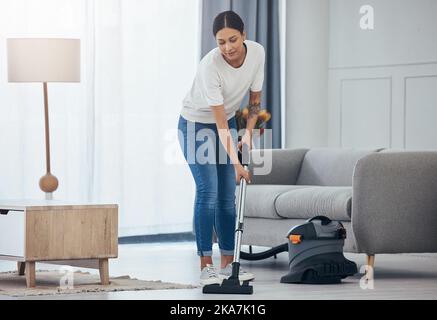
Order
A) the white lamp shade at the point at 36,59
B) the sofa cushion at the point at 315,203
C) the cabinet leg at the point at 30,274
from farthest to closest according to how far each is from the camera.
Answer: the white lamp shade at the point at 36,59 < the sofa cushion at the point at 315,203 < the cabinet leg at the point at 30,274

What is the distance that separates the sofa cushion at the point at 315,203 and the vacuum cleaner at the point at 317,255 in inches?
17.5

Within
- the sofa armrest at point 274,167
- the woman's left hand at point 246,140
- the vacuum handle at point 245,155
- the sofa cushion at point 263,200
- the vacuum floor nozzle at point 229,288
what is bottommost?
the vacuum floor nozzle at point 229,288

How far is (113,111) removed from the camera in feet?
21.6

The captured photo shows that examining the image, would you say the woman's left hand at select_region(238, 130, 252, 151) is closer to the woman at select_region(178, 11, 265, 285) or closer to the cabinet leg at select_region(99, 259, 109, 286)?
the woman at select_region(178, 11, 265, 285)

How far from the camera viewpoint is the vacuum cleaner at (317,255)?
15.3 feet

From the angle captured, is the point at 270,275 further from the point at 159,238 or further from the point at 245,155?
the point at 159,238

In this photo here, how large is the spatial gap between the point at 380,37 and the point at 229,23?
120 inches

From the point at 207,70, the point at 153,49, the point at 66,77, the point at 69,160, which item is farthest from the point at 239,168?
the point at 153,49

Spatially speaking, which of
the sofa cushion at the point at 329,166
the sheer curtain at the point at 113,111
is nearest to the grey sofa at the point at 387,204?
the sofa cushion at the point at 329,166

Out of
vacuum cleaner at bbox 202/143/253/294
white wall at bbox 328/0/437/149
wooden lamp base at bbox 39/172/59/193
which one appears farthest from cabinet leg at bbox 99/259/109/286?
white wall at bbox 328/0/437/149

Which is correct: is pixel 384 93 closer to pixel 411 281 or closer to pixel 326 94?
pixel 326 94

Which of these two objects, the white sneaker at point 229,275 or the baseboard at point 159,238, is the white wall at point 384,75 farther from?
the white sneaker at point 229,275

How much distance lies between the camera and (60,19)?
6215mm

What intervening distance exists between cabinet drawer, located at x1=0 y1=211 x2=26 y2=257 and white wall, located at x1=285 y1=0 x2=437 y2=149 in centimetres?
339
